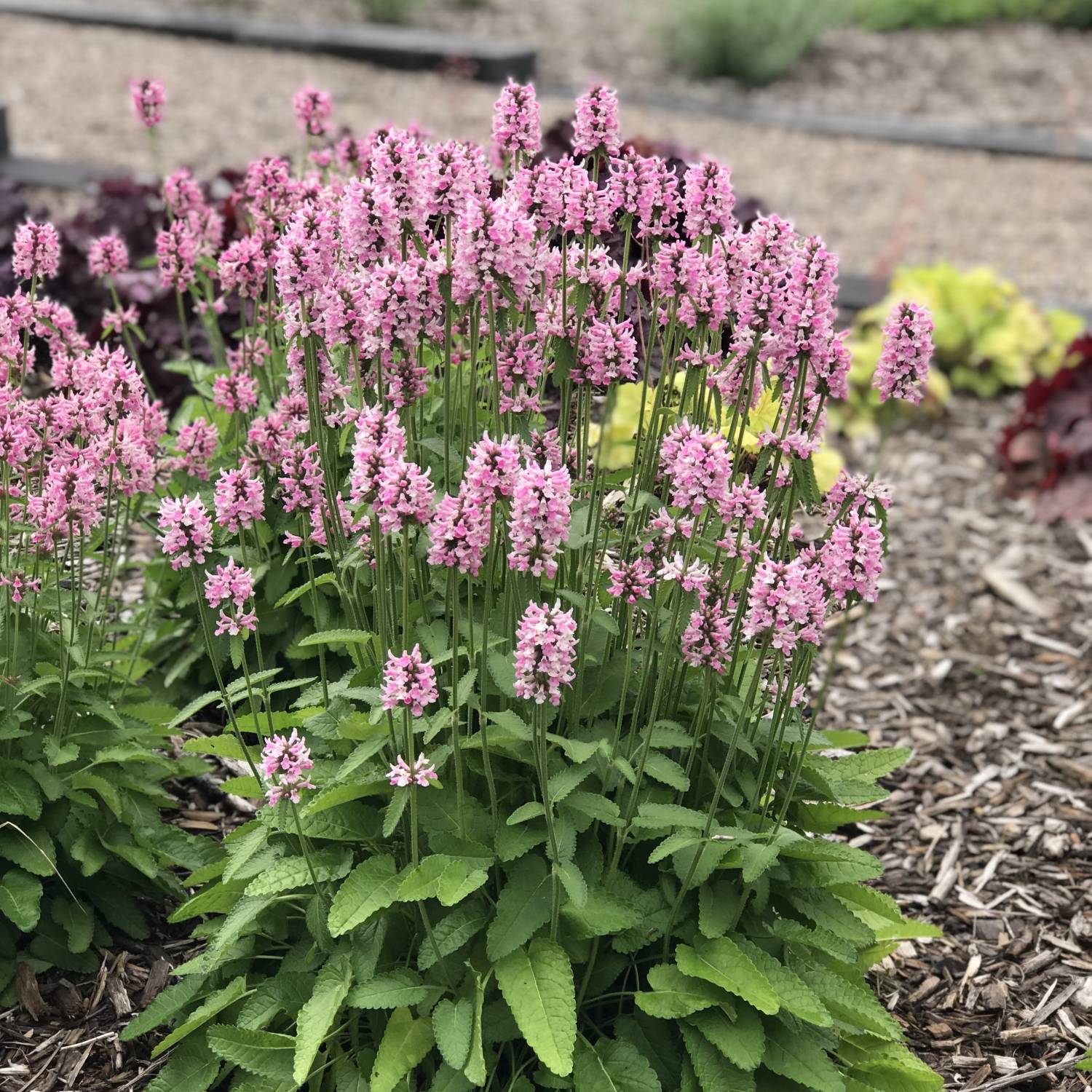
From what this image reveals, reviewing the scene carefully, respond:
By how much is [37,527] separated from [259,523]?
0.74m

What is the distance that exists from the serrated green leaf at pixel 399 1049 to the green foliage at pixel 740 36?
39.7 feet

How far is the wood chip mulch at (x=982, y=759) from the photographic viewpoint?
342cm

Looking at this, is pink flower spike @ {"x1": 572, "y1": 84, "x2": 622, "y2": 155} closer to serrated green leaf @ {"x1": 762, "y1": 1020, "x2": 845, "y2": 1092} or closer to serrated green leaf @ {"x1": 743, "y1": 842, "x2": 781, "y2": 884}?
serrated green leaf @ {"x1": 743, "y1": 842, "x2": 781, "y2": 884}

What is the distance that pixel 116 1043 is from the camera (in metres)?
3.04

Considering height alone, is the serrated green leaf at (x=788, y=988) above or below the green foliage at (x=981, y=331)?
above

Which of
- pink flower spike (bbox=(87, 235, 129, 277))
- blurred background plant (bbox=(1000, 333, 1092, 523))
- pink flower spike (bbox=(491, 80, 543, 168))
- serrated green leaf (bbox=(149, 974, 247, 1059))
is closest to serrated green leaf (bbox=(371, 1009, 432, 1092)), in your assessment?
serrated green leaf (bbox=(149, 974, 247, 1059))

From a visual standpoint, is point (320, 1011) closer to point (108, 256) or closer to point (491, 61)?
point (108, 256)

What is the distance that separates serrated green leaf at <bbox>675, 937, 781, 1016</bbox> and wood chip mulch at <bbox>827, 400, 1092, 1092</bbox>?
0.89 meters

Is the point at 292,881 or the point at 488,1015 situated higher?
the point at 292,881

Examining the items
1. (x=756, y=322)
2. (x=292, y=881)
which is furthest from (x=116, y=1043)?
(x=756, y=322)

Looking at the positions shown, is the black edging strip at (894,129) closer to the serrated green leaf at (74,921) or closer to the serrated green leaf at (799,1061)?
the serrated green leaf at (74,921)

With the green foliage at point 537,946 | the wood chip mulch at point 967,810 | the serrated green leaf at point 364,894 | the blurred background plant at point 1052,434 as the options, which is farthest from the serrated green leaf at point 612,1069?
the blurred background plant at point 1052,434

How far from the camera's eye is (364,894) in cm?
258

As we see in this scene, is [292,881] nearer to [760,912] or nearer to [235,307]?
[760,912]
